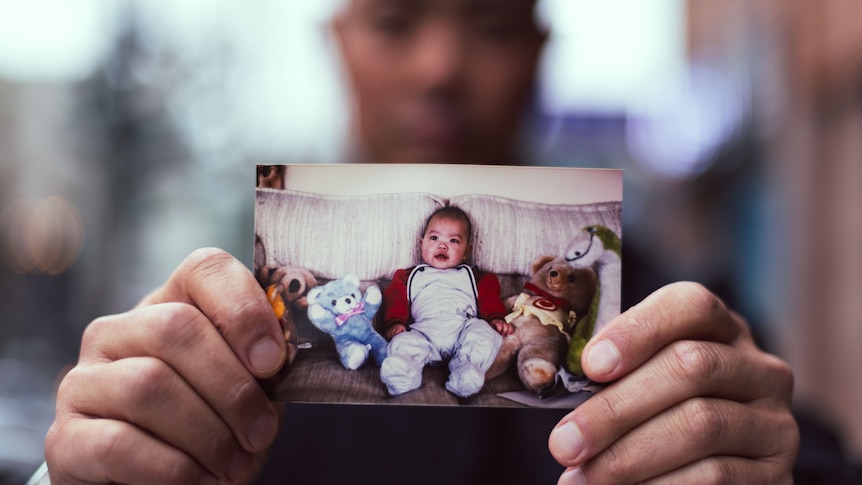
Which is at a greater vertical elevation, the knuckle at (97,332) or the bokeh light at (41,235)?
the knuckle at (97,332)

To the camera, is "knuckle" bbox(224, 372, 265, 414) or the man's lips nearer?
"knuckle" bbox(224, 372, 265, 414)

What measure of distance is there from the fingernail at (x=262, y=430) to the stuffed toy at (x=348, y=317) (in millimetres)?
133

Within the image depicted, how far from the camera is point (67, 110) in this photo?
15.1 feet

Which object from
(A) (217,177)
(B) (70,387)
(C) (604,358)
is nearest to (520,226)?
(C) (604,358)

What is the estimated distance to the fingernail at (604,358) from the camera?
0.83 m

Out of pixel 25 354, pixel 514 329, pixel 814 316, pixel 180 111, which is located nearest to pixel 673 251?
pixel 814 316

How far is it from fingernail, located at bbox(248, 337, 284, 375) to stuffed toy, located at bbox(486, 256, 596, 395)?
30cm

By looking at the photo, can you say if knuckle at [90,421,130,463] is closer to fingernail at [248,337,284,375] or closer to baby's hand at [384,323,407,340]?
fingernail at [248,337,284,375]

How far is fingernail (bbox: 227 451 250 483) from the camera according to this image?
866 millimetres

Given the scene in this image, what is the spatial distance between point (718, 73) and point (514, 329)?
25.0 ft

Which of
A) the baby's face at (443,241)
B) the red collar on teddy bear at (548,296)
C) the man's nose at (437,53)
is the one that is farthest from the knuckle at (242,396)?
the man's nose at (437,53)

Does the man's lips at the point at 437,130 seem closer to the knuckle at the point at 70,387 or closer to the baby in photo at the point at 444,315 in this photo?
the baby in photo at the point at 444,315

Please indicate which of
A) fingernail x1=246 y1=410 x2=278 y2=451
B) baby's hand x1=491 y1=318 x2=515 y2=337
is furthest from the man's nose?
fingernail x1=246 y1=410 x2=278 y2=451

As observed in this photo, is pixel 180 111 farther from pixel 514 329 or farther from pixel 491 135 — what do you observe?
pixel 514 329
